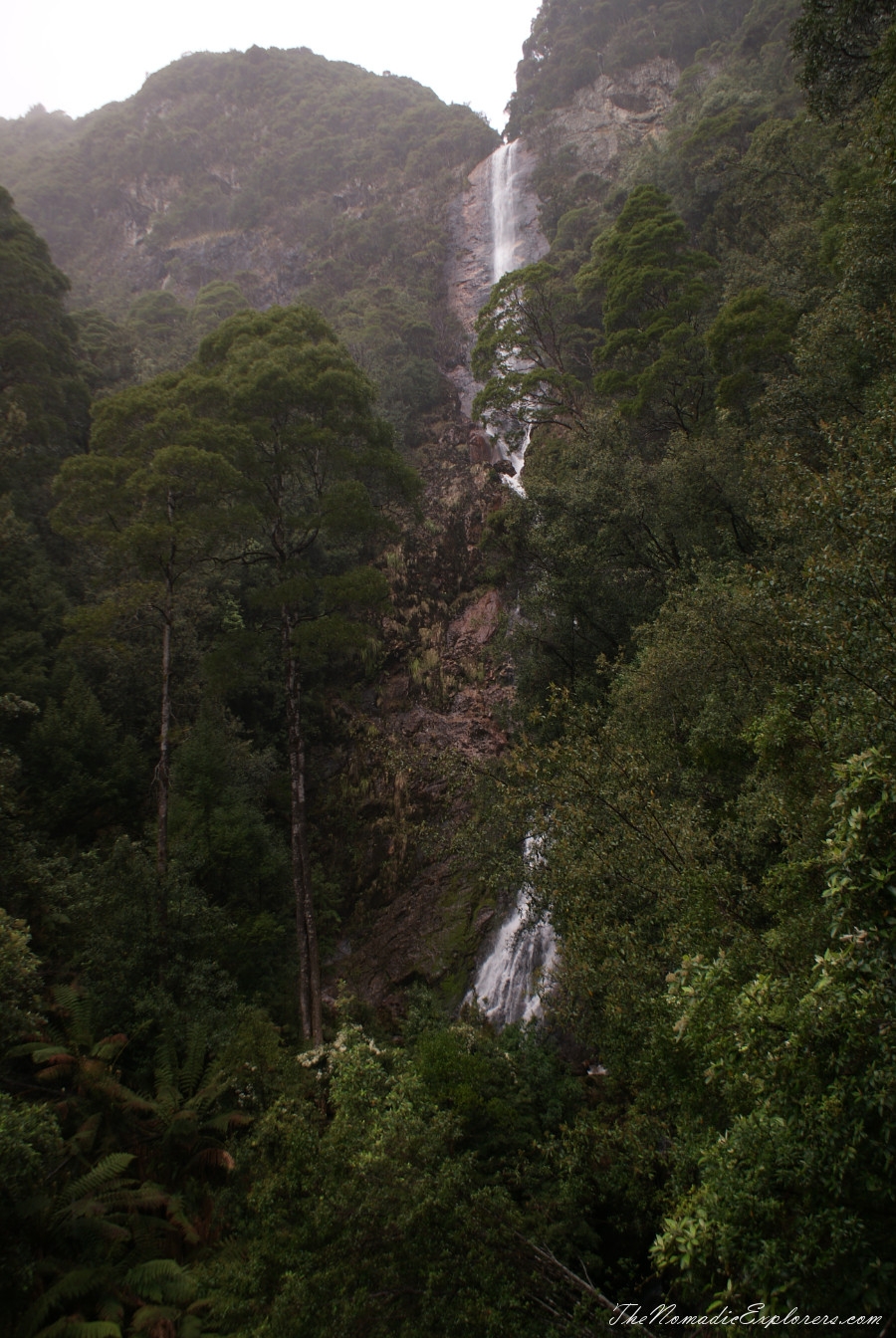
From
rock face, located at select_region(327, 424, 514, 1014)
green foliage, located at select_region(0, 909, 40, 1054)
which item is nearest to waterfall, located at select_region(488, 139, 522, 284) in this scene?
rock face, located at select_region(327, 424, 514, 1014)

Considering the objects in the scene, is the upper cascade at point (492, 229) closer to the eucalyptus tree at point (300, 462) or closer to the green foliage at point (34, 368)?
the green foliage at point (34, 368)

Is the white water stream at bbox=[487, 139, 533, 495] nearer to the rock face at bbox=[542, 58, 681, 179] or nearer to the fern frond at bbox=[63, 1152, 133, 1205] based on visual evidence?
the rock face at bbox=[542, 58, 681, 179]

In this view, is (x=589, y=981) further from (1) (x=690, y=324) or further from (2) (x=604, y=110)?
(2) (x=604, y=110)

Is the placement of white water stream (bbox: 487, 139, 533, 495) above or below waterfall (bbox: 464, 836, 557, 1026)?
above

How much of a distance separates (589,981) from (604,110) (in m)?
53.5

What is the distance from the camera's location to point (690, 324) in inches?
734

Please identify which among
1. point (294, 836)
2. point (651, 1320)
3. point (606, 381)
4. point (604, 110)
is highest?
point (604, 110)

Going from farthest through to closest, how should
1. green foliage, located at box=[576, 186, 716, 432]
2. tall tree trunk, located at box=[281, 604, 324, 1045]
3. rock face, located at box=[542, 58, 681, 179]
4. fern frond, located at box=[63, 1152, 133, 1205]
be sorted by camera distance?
rock face, located at box=[542, 58, 681, 179] → green foliage, located at box=[576, 186, 716, 432] → tall tree trunk, located at box=[281, 604, 324, 1045] → fern frond, located at box=[63, 1152, 133, 1205]

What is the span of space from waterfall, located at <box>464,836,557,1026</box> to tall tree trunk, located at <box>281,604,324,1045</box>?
10.3 ft

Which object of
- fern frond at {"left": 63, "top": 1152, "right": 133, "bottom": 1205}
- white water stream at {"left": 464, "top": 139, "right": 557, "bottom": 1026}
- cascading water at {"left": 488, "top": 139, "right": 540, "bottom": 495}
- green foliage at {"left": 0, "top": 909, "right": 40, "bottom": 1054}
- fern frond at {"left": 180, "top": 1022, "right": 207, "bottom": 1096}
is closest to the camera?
green foliage at {"left": 0, "top": 909, "right": 40, "bottom": 1054}

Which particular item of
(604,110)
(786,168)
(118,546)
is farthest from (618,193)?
(118,546)

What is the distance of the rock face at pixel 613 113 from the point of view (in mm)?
40562

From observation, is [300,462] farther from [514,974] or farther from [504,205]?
[504,205]

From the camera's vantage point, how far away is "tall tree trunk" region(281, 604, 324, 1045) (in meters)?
11.4
